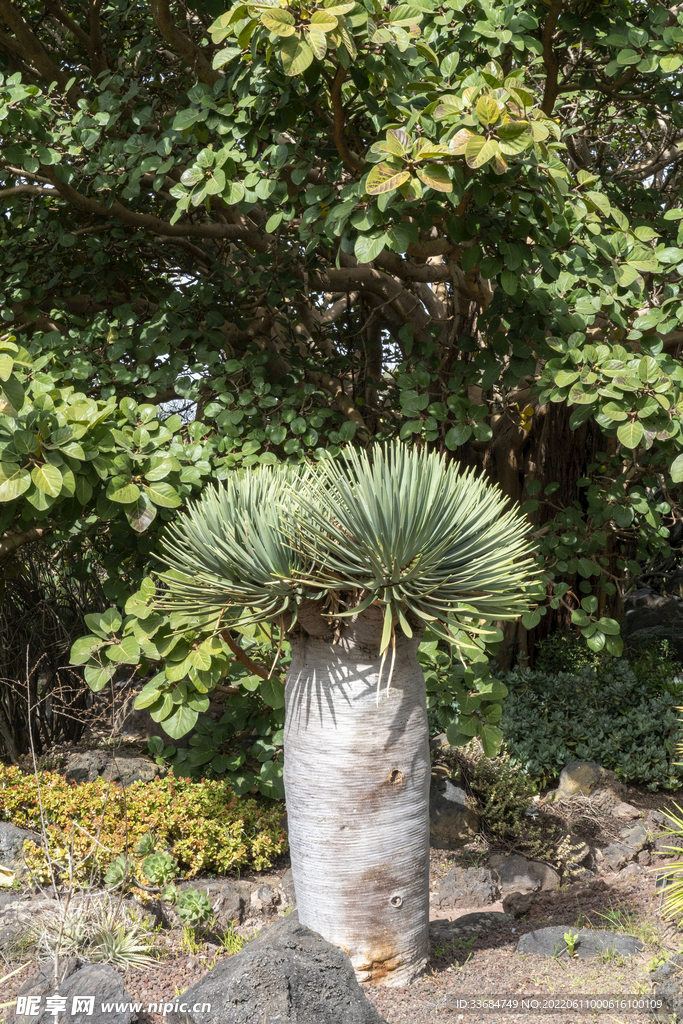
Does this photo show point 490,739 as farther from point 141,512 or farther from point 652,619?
point 652,619

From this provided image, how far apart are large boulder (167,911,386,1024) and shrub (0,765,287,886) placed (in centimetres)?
139

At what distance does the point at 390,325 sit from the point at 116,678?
9.87 ft

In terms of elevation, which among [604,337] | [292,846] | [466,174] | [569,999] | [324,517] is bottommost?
[569,999]

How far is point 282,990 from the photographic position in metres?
1.81

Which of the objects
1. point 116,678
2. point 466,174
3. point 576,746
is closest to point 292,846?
point 466,174

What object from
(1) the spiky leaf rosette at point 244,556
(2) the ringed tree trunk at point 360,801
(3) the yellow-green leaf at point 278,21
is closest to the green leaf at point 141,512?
(1) the spiky leaf rosette at point 244,556

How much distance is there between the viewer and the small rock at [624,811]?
436 centimetres

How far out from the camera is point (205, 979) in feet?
6.51

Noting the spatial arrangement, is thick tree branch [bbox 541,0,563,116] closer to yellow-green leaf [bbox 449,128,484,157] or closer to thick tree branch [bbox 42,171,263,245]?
yellow-green leaf [bbox 449,128,484,157]

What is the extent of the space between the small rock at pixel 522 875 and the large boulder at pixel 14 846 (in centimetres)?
203

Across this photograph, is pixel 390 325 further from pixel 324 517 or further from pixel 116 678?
pixel 324 517

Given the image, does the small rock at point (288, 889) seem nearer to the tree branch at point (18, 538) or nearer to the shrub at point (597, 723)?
the shrub at point (597, 723)

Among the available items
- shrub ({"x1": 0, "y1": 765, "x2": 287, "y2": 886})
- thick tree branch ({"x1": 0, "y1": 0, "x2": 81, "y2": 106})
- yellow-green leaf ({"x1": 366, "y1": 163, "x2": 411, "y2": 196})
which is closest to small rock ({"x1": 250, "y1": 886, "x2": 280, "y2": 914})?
shrub ({"x1": 0, "y1": 765, "x2": 287, "y2": 886})

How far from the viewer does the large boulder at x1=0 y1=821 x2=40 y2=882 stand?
11.0 feet
